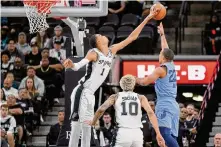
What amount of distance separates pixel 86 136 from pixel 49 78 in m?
6.10

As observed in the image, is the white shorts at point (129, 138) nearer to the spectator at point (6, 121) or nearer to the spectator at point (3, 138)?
the spectator at point (3, 138)

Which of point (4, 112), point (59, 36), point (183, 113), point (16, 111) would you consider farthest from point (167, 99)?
point (59, 36)

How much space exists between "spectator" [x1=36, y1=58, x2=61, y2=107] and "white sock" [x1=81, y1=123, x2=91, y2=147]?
230 inches

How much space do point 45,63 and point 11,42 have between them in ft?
5.36

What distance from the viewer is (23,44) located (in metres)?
21.6

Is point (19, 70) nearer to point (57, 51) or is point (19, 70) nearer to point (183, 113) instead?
point (57, 51)

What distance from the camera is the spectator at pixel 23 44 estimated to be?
21484mm

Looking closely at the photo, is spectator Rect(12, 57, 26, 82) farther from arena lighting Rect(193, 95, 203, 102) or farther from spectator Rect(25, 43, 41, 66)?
arena lighting Rect(193, 95, 203, 102)

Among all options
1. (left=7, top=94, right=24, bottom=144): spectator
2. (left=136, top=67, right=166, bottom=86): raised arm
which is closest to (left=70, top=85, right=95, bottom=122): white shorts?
(left=136, top=67, right=166, bottom=86): raised arm

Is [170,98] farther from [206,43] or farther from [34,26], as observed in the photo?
[206,43]

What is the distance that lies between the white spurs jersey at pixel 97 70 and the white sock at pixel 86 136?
579 millimetres

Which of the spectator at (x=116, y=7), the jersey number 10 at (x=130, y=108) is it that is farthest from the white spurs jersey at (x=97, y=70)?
the spectator at (x=116, y=7)

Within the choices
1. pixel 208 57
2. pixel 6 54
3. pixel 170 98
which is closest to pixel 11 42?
pixel 6 54

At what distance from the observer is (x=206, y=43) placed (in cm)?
2166
